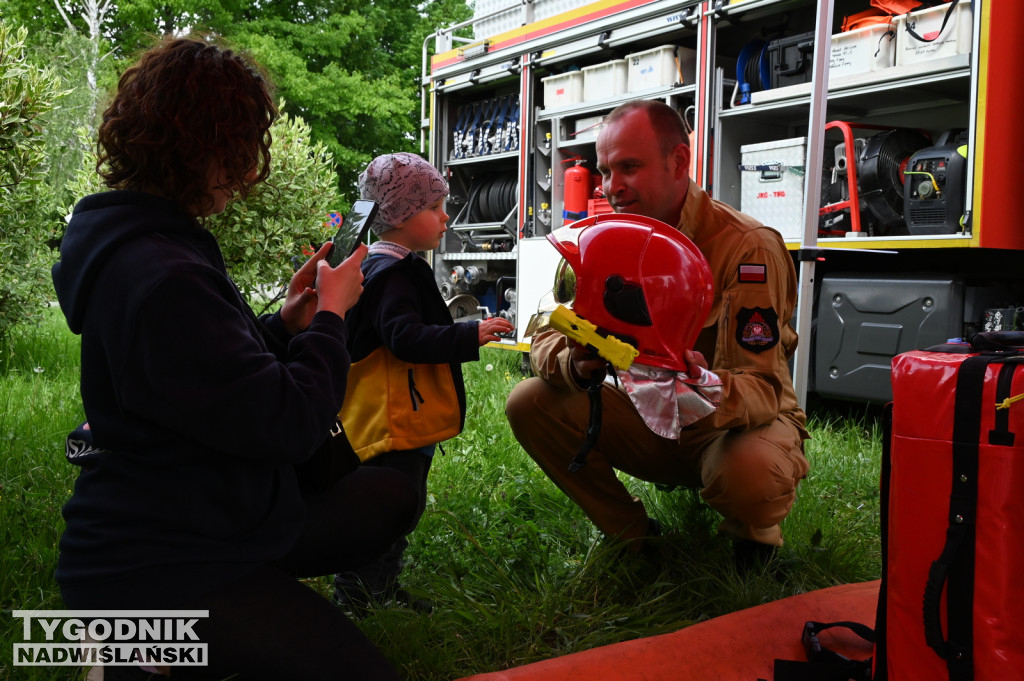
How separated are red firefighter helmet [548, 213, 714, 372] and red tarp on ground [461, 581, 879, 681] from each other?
0.70 metres

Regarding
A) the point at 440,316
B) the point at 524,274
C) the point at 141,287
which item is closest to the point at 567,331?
the point at 440,316

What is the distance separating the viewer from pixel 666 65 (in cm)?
573

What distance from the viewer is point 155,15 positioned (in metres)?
19.2

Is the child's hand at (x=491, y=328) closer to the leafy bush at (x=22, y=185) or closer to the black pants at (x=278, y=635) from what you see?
the black pants at (x=278, y=635)

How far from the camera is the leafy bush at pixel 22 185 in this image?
4020 mm

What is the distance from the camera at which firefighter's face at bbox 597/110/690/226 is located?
104 inches

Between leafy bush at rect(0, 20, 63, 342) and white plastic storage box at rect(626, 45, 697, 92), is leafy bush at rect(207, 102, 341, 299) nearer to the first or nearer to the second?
leafy bush at rect(0, 20, 63, 342)

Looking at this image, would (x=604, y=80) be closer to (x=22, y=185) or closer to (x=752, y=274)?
(x=22, y=185)

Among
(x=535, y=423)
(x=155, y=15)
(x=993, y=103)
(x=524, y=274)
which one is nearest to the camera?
(x=535, y=423)

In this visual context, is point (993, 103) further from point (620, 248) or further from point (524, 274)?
point (524, 274)

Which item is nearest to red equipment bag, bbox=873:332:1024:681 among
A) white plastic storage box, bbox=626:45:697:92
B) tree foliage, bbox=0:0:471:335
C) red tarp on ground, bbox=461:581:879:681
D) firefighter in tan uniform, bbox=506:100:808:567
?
red tarp on ground, bbox=461:581:879:681

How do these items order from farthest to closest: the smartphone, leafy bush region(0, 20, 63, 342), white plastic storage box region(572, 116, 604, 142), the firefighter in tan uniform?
white plastic storage box region(572, 116, 604, 142), leafy bush region(0, 20, 63, 342), the firefighter in tan uniform, the smartphone

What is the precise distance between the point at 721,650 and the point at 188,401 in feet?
4.87

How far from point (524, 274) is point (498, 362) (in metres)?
0.83
